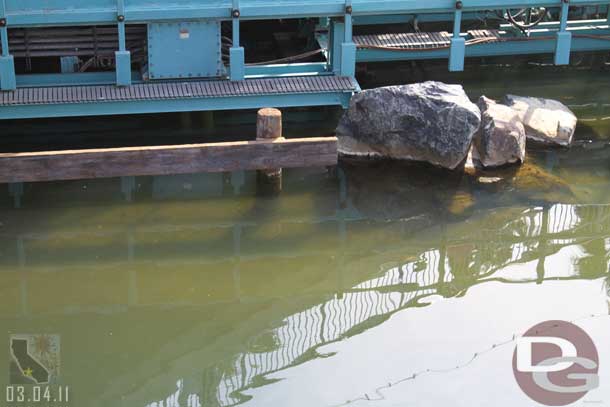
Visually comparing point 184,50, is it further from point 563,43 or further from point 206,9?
point 563,43

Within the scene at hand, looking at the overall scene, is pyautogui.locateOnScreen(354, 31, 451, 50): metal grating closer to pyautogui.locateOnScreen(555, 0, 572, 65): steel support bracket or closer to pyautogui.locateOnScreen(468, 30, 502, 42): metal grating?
pyautogui.locateOnScreen(468, 30, 502, 42): metal grating

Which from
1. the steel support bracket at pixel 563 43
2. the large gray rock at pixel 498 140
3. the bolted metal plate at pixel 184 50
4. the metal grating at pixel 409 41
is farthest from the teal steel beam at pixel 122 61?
the steel support bracket at pixel 563 43

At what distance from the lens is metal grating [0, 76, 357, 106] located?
9.96 meters

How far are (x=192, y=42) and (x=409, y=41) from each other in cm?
265

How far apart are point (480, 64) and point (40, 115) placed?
6.41 metres

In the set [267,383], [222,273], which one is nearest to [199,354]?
[267,383]

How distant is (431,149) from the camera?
10.1 metres

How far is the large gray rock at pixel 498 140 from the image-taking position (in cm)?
1016

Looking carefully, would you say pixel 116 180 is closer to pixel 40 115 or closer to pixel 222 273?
pixel 40 115

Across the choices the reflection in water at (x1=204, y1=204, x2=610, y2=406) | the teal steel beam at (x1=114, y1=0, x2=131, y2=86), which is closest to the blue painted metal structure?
the teal steel beam at (x1=114, y1=0, x2=131, y2=86)

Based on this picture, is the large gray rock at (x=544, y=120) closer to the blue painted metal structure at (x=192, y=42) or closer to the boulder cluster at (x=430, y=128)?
the boulder cluster at (x=430, y=128)

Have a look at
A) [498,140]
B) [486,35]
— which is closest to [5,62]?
[498,140]

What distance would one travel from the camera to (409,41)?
11484 mm

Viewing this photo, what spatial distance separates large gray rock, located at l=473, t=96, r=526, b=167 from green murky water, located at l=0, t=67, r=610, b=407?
7.8 inches
